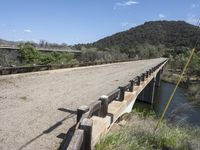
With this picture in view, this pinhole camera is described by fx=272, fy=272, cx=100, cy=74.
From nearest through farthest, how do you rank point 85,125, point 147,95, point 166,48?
point 85,125, point 147,95, point 166,48

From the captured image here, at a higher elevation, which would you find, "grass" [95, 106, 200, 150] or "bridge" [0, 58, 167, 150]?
"bridge" [0, 58, 167, 150]

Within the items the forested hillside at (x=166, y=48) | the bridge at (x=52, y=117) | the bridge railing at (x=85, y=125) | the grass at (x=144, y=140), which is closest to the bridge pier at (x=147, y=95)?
the bridge at (x=52, y=117)

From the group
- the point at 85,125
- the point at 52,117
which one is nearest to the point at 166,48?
the point at 52,117

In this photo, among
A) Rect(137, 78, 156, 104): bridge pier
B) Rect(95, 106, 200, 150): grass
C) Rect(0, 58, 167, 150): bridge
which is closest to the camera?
Rect(0, 58, 167, 150): bridge

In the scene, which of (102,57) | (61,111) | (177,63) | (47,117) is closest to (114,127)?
(61,111)

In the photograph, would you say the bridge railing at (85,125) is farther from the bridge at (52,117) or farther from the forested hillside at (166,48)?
the forested hillside at (166,48)

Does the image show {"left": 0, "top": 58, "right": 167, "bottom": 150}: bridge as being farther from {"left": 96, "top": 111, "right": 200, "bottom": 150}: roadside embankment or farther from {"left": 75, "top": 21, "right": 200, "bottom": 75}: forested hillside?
{"left": 75, "top": 21, "right": 200, "bottom": 75}: forested hillside

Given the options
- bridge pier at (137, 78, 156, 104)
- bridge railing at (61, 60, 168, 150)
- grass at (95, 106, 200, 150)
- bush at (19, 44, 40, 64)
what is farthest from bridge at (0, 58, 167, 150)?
bush at (19, 44, 40, 64)

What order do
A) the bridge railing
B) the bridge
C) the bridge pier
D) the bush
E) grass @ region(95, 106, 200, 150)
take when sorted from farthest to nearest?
the bush
the bridge pier
grass @ region(95, 106, 200, 150)
the bridge
the bridge railing

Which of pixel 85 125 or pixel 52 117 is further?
pixel 52 117

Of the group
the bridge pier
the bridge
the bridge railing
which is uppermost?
the bridge railing

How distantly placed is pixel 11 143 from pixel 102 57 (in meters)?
88.0

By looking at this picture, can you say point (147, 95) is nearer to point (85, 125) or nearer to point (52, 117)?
point (52, 117)

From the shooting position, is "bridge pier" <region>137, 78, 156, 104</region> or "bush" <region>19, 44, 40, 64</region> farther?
"bush" <region>19, 44, 40, 64</region>
